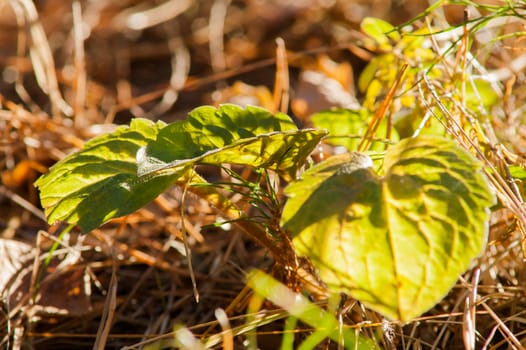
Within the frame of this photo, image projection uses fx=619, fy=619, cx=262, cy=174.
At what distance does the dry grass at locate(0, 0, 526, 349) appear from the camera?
1.13m

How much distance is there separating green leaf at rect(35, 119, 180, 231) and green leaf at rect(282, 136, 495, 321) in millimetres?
245

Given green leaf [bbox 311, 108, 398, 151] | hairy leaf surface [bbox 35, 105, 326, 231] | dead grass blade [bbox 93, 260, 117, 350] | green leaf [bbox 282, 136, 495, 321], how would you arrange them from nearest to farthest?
green leaf [bbox 282, 136, 495, 321] < hairy leaf surface [bbox 35, 105, 326, 231] < dead grass blade [bbox 93, 260, 117, 350] < green leaf [bbox 311, 108, 398, 151]

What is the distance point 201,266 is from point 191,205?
0.77 ft

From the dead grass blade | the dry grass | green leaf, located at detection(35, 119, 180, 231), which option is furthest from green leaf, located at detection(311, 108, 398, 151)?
the dead grass blade

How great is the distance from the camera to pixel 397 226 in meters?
0.82

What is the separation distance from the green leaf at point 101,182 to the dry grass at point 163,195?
0.09 m

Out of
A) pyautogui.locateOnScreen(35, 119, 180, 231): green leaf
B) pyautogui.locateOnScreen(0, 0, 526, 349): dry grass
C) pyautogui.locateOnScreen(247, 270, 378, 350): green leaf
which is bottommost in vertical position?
pyautogui.locateOnScreen(0, 0, 526, 349): dry grass

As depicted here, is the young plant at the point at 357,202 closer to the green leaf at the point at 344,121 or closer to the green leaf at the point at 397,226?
the green leaf at the point at 397,226

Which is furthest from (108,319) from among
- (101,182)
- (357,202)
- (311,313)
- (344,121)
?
(344,121)

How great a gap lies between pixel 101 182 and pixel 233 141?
227 millimetres

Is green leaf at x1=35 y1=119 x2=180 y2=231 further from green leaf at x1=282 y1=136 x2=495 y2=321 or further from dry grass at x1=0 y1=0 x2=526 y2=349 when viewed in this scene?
green leaf at x1=282 y1=136 x2=495 y2=321

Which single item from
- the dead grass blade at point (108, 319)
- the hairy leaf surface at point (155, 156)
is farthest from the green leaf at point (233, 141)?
the dead grass blade at point (108, 319)

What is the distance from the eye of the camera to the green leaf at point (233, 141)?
958mm

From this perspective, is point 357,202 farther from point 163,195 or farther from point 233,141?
point 163,195
